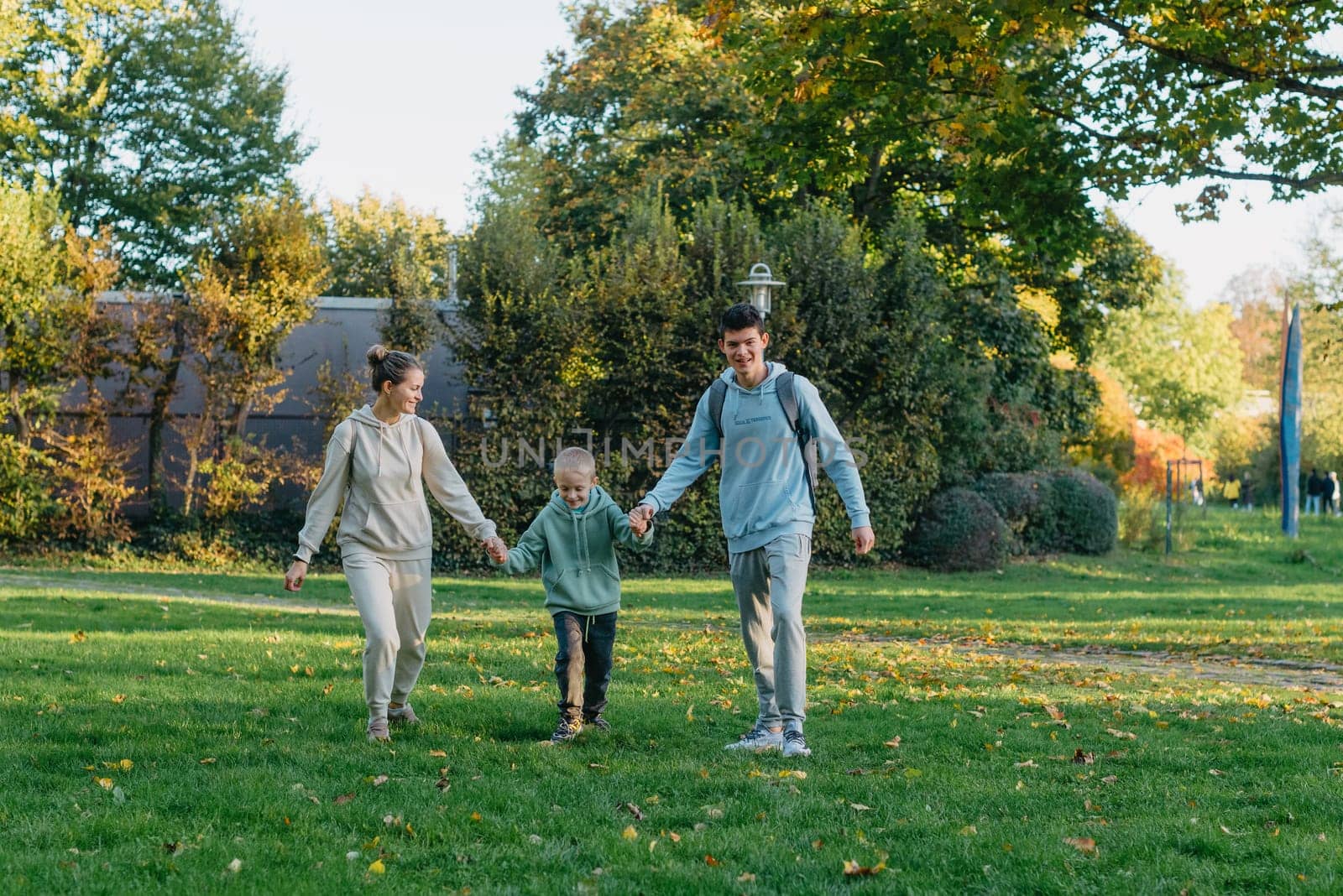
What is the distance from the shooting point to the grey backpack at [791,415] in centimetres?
703

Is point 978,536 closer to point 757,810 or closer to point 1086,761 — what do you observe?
point 1086,761

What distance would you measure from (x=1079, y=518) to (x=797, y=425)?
19.7 meters

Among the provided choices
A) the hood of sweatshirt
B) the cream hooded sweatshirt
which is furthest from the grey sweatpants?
the hood of sweatshirt

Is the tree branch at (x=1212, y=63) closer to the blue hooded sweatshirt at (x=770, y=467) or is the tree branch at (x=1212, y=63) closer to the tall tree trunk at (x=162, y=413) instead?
the blue hooded sweatshirt at (x=770, y=467)

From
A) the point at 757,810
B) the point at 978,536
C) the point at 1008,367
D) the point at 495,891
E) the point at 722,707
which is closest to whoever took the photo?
the point at 495,891

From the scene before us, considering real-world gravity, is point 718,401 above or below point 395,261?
below

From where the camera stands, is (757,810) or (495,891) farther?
(757,810)

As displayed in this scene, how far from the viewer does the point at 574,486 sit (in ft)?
23.5

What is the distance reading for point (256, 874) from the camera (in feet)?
14.9

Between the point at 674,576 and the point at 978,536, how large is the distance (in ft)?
17.4

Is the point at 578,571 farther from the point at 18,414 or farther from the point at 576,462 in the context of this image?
the point at 18,414

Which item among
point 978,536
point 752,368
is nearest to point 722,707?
point 752,368

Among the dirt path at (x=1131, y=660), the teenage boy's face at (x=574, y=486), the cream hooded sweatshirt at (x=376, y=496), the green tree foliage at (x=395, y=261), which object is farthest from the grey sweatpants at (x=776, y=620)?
the green tree foliage at (x=395, y=261)

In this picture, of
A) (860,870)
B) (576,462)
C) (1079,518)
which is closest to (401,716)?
(576,462)
